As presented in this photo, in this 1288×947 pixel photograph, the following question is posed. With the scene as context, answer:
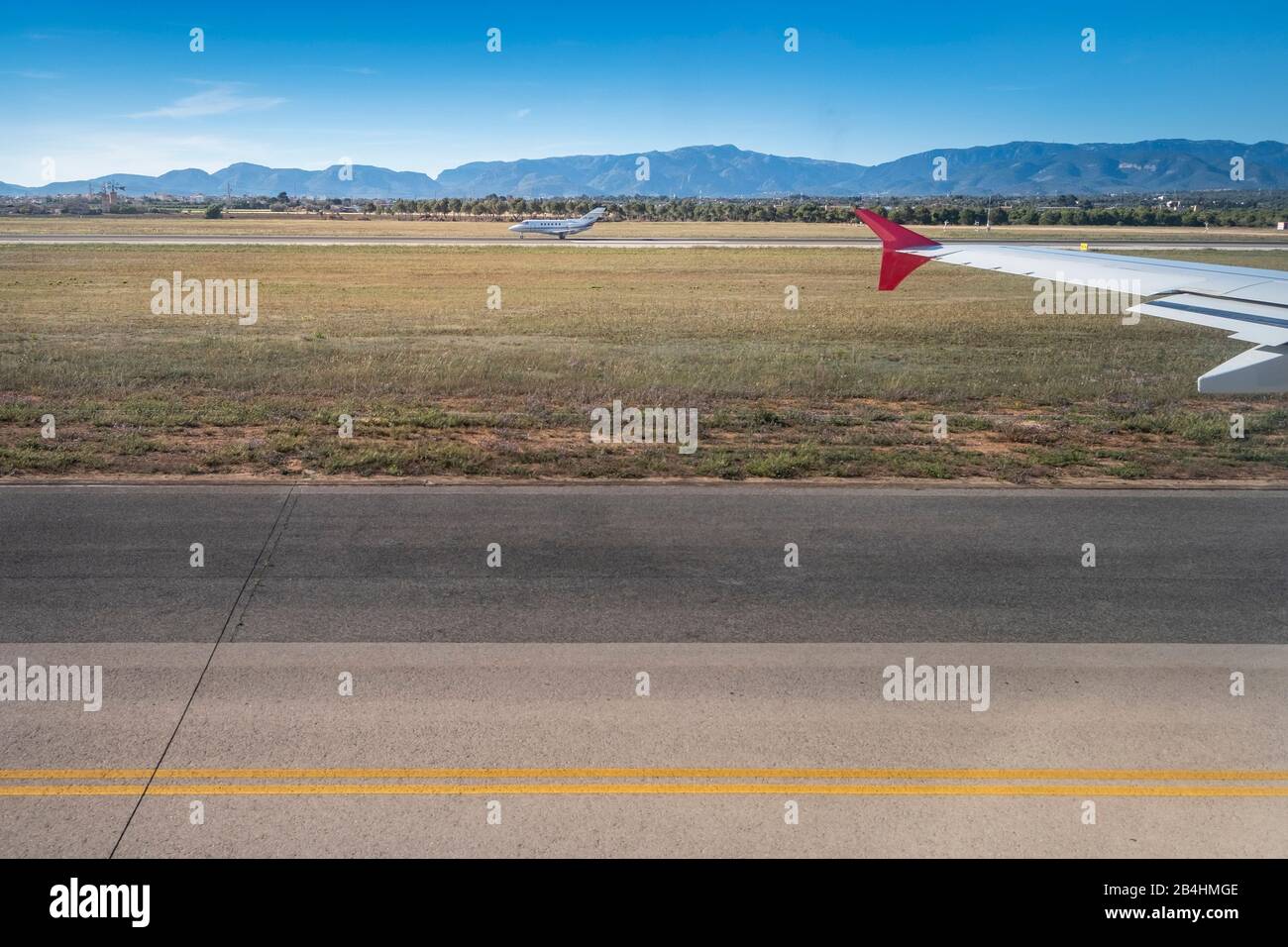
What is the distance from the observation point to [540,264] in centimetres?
5459

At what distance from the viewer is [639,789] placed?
18.5 feet

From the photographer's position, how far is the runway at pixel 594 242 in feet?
215

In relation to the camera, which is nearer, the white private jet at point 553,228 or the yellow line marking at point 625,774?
the yellow line marking at point 625,774

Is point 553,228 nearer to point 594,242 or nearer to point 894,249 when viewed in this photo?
point 594,242

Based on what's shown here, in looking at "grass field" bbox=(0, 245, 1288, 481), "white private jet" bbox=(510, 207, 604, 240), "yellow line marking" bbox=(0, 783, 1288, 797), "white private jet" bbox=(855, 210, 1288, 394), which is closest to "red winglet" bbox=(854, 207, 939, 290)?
"white private jet" bbox=(855, 210, 1288, 394)

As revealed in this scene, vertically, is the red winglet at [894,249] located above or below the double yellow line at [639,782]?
above

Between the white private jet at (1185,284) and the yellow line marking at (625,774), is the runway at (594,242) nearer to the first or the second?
the white private jet at (1185,284)

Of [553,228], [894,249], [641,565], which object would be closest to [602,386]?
[894,249]

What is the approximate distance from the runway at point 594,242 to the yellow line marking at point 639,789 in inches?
2496

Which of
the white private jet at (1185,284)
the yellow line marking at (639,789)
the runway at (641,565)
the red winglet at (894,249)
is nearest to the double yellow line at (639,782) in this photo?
the yellow line marking at (639,789)

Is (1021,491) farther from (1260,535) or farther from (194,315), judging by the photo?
(194,315)

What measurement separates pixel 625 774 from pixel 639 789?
7.7 inches
